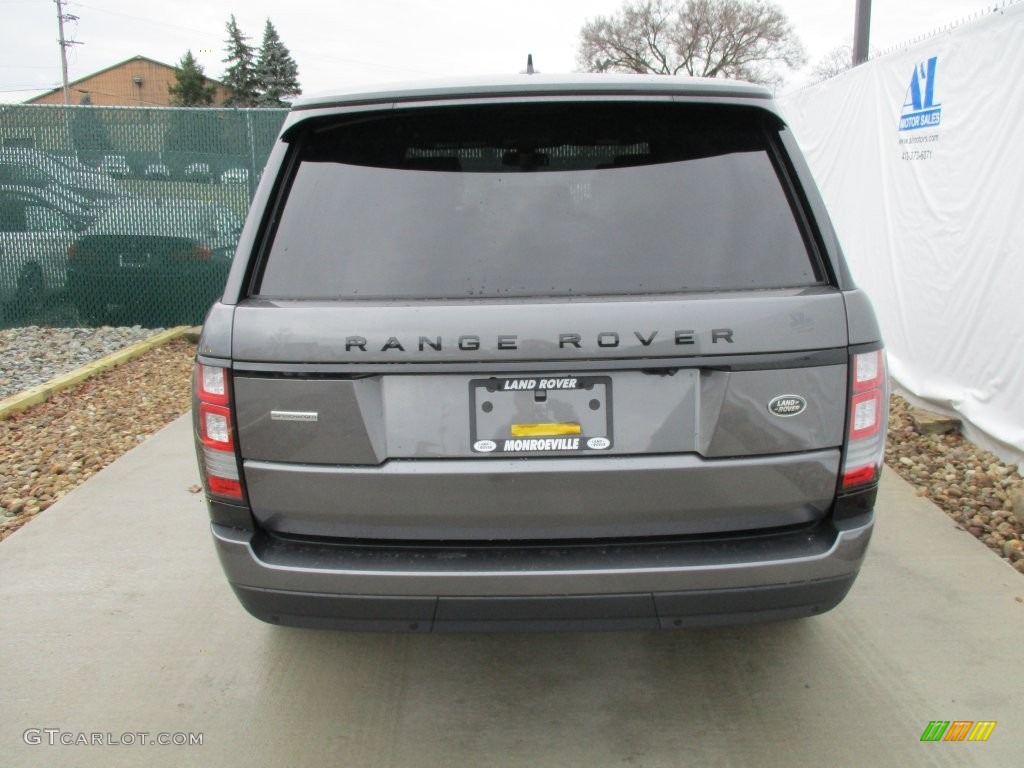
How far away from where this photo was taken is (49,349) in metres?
8.62

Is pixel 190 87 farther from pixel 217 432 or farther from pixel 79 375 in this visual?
pixel 217 432

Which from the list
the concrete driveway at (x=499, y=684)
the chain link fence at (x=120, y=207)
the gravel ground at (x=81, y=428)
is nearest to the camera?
the concrete driveway at (x=499, y=684)

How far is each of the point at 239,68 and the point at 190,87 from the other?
600 centimetres

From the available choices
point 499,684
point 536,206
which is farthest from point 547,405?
point 499,684

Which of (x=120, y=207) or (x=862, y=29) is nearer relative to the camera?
(x=120, y=207)

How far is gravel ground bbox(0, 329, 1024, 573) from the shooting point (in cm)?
446

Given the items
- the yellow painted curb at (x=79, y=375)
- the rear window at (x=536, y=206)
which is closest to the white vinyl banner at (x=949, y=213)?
the rear window at (x=536, y=206)

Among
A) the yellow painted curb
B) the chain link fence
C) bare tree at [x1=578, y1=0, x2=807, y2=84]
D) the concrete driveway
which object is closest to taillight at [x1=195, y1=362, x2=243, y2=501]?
the concrete driveway

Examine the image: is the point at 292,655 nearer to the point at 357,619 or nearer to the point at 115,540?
the point at 357,619

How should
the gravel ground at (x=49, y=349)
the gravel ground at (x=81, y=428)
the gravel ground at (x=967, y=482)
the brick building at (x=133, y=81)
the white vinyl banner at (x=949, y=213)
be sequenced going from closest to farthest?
the gravel ground at (x=967, y=482), the white vinyl banner at (x=949, y=213), the gravel ground at (x=81, y=428), the gravel ground at (x=49, y=349), the brick building at (x=133, y=81)

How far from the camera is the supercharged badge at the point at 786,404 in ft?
7.27

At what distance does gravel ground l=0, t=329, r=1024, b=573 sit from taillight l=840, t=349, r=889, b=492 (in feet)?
6.47

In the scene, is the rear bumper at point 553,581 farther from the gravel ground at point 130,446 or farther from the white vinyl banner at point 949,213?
the white vinyl banner at point 949,213

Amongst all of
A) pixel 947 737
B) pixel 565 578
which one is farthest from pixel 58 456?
pixel 947 737
